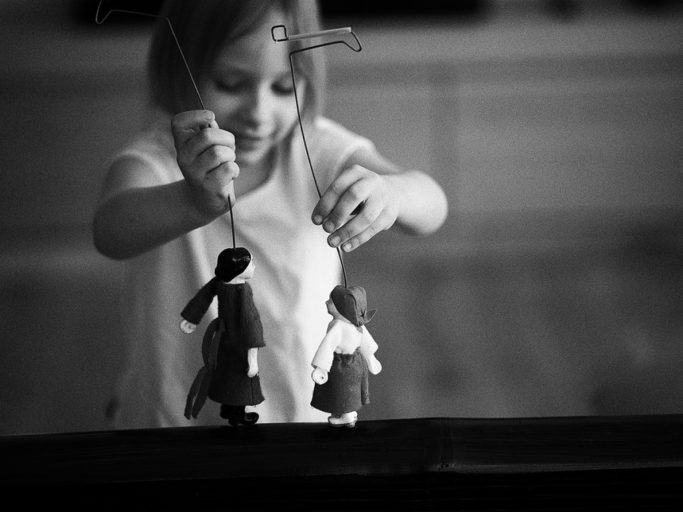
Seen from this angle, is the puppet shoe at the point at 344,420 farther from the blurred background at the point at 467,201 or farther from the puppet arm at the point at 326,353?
the blurred background at the point at 467,201

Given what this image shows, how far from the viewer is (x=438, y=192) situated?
0.39 m

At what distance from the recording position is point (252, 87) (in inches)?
13.8

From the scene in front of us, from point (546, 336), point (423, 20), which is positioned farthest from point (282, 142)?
point (423, 20)

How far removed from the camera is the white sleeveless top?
15.7 inches

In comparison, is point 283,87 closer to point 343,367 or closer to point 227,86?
point 227,86

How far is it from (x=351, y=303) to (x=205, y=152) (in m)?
0.08

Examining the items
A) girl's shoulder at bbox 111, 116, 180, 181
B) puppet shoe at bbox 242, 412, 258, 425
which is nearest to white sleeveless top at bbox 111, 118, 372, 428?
A: girl's shoulder at bbox 111, 116, 180, 181

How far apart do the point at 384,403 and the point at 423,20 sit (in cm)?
70

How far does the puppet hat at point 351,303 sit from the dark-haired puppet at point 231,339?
0.03 meters

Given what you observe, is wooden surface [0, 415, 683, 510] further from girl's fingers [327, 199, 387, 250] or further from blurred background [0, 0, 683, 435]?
blurred background [0, 0, 683, 435]

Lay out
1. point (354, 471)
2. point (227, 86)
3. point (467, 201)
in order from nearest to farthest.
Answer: point (354, 471), point (227, 86), point (467, 201)

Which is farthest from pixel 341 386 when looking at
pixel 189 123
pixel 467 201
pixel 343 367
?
pixel 467 201

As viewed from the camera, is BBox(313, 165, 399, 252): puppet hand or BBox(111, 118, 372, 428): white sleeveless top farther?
BBox(111, 118, 372, 428): white sleeveless top

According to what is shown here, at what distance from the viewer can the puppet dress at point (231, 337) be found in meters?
0.27
